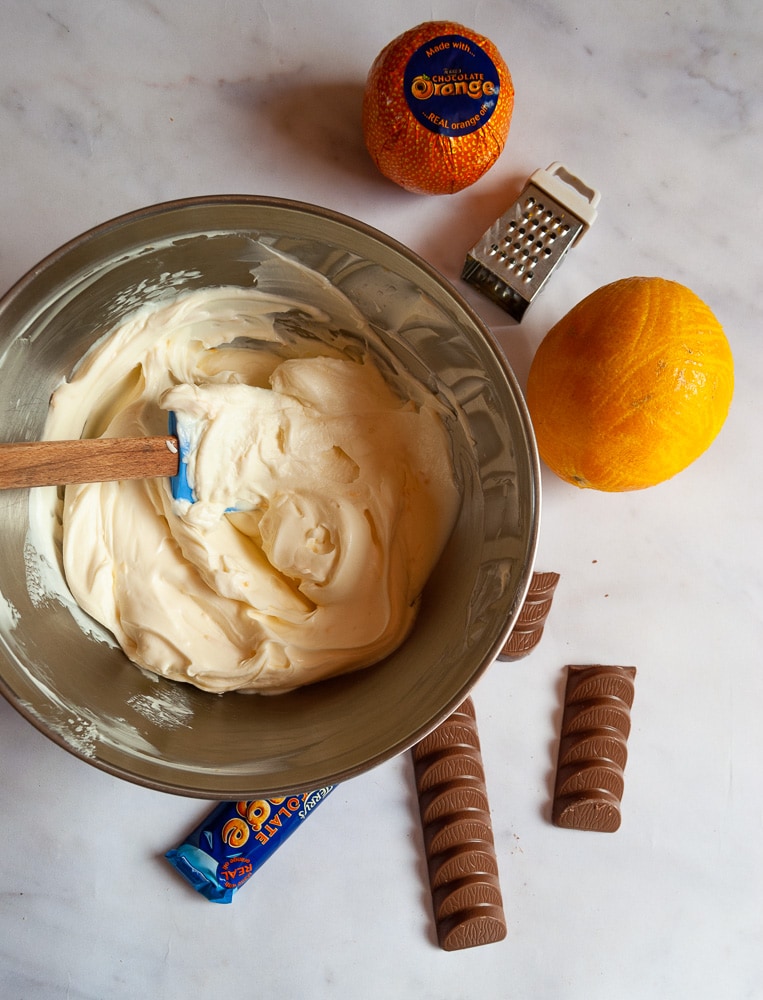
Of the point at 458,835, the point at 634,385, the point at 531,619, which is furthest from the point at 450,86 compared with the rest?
the point at 458,835

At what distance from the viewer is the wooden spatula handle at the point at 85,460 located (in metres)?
0.88

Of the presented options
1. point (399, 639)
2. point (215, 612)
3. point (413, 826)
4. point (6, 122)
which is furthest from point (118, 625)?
point (6, 122)

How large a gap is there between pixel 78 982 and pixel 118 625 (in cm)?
53

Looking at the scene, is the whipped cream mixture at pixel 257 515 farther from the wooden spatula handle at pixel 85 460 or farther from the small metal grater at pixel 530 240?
the small metal grater at pixel 530 240

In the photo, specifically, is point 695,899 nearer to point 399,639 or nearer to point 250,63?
point 399,639

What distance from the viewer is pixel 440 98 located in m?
1.03

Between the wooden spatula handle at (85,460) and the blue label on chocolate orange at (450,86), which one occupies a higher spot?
the blue label on chocolate orange at (450,86)

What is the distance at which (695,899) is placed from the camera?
120 centimetres

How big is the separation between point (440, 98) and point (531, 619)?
711mm

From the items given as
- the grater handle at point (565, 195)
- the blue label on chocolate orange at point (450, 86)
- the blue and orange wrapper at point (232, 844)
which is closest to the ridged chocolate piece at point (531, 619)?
the blue and orange wrapper at point (232, 844)

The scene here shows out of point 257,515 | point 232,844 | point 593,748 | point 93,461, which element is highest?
point 93,461

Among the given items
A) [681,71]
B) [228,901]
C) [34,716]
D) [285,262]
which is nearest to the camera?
[34,716]

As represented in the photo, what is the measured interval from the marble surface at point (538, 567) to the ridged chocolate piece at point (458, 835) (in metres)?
0.04

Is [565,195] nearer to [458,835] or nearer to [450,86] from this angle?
[450,86]
